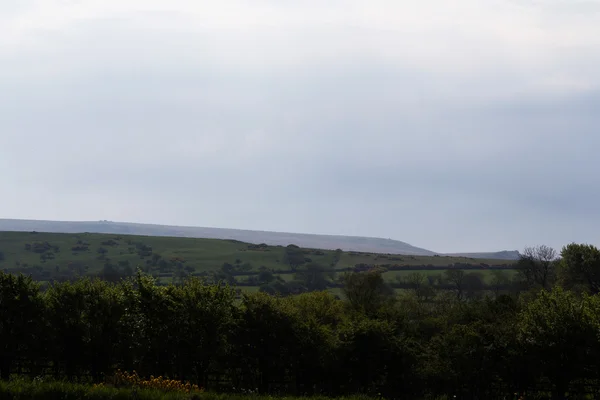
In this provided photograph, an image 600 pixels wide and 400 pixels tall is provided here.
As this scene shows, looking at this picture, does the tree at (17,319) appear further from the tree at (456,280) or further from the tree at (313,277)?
the tree at (313,277)

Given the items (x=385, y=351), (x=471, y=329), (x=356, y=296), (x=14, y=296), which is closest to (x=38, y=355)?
(x=14, y=296)

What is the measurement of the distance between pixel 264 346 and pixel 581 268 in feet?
241

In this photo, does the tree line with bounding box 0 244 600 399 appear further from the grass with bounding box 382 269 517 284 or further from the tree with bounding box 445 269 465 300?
the grass with bounding box 382 269 517 284

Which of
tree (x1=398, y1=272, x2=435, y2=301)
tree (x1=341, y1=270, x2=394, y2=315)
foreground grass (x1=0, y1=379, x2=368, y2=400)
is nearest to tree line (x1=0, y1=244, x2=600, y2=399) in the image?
foreground grass (x1=0, y1=379, x2=368, y2=400)

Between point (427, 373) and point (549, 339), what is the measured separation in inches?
293

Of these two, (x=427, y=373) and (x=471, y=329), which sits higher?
(x=471, y=329)

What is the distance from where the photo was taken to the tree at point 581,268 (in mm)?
97875

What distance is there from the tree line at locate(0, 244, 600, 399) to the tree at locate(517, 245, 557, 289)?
245ft

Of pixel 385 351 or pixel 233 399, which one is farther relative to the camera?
pixel 385 351

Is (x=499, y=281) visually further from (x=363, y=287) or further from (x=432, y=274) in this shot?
(x=363, y=287)

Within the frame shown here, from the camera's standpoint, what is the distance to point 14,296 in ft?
129

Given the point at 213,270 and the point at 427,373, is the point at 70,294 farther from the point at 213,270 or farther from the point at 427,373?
the point at 213,270

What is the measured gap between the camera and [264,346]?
131 feet

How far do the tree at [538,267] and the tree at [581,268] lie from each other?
35.2ft
